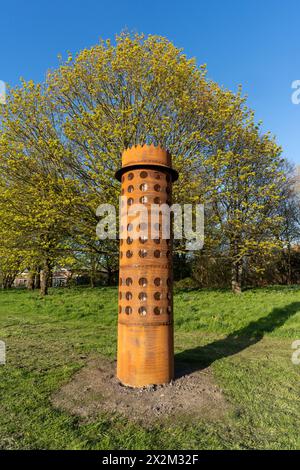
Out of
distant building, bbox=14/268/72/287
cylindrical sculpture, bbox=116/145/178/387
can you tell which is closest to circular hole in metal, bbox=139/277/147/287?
cylindrical sculpture, bbox=116/145/178/387

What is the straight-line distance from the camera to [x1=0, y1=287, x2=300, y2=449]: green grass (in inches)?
141

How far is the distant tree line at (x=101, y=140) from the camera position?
1394cm

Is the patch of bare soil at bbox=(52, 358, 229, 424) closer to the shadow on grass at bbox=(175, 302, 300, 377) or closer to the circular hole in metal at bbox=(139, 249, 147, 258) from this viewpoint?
the shadow on grass at bbox=(175, 302, 300, 377)

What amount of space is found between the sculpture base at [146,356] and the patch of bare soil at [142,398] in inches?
5.2

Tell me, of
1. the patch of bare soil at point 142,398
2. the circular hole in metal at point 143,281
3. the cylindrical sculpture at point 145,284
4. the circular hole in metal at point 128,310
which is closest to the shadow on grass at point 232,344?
the patch of bare soil at point 142,398

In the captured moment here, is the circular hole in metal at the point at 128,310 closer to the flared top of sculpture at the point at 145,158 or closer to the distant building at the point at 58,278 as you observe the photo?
the flared top of sculpture at the point at 145,158

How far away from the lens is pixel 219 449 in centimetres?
337

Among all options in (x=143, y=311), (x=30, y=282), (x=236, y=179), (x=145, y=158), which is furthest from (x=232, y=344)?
(x=30, y=282)

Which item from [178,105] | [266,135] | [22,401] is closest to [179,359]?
[22,401]

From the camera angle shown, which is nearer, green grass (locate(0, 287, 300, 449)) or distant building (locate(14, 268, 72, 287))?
green grass (locate(0, 287, 300, 449))

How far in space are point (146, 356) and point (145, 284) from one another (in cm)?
110

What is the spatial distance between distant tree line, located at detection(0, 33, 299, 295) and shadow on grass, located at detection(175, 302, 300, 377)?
4.87 metres

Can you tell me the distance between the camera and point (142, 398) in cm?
474
